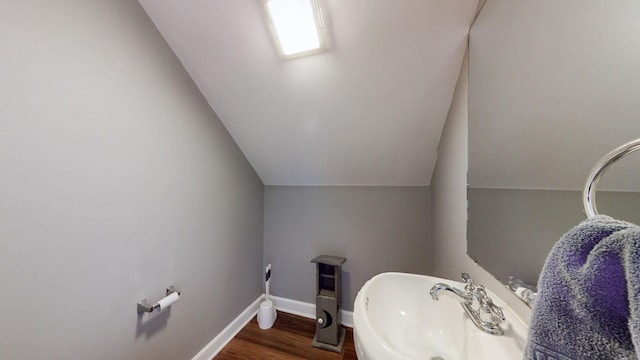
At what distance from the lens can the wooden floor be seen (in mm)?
1551

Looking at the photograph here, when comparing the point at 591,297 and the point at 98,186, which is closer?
the point at 591,297

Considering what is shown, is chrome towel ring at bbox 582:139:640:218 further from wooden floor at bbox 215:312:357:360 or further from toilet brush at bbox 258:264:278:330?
toilet brush at bbox 258:264:278:330

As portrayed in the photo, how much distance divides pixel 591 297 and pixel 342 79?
123 cm

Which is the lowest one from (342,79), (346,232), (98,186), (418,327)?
(418,327)

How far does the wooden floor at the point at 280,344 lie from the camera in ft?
5.09

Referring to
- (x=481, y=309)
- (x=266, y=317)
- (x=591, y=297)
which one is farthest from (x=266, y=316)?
(x=591, y=297)

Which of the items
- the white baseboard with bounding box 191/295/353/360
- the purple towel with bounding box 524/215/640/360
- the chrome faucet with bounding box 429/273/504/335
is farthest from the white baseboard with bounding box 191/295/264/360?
the purple towel with bounding box 524/215/640/360

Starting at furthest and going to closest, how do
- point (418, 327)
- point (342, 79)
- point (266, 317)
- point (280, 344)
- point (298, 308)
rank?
point (298, 308)
point (266, 317)
point (280, 344)
point (342, 79)
point (418, 327)

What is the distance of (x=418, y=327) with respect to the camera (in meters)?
0.93

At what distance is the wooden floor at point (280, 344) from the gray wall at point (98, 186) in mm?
287

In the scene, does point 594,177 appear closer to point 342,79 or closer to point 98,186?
point 342,79

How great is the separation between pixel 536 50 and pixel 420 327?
1.10 m

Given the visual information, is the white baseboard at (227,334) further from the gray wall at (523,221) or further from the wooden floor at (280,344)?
the gray wall at (523,221)

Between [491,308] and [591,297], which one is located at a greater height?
[591,297]
